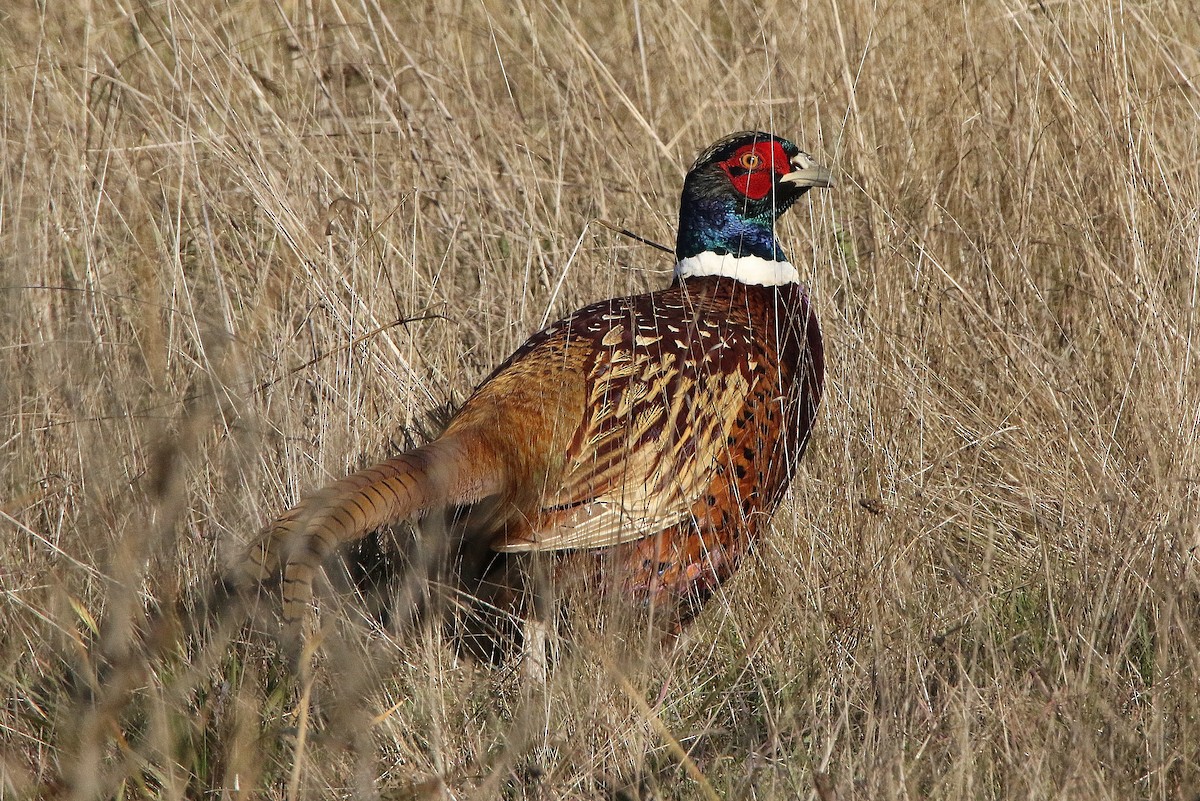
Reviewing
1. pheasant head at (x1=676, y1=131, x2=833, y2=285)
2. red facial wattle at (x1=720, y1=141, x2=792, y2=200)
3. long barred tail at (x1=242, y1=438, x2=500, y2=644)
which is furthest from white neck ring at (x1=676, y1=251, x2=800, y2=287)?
long barred tail at (x1=242, y1=438, x2=500, y2=644)

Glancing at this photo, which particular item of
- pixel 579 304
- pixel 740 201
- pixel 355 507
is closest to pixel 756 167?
pixel 740 201

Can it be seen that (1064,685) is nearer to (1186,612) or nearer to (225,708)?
(1186,612)

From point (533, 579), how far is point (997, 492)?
4.23ft

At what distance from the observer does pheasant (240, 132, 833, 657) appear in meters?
2.79

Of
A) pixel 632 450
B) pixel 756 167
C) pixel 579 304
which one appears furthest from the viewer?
pixel 579 304

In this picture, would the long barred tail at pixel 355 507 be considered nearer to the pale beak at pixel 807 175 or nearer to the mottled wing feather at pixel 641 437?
the mottled wing feather at pixel 641 437

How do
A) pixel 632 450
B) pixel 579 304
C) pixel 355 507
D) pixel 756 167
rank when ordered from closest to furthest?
pixel 355 507 → pixel 632 450 → pixel 756 167 → pixel 579 304

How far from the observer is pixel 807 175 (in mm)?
3547

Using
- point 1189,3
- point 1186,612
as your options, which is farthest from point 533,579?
point 1189,3

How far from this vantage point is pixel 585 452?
9.44 feet

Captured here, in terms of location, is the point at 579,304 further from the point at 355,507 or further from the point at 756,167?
the point at 355,507

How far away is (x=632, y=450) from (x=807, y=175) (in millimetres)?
1118

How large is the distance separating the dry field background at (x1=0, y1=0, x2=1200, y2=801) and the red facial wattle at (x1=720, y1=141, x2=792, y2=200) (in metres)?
0.20

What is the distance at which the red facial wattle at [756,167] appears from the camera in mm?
3498
